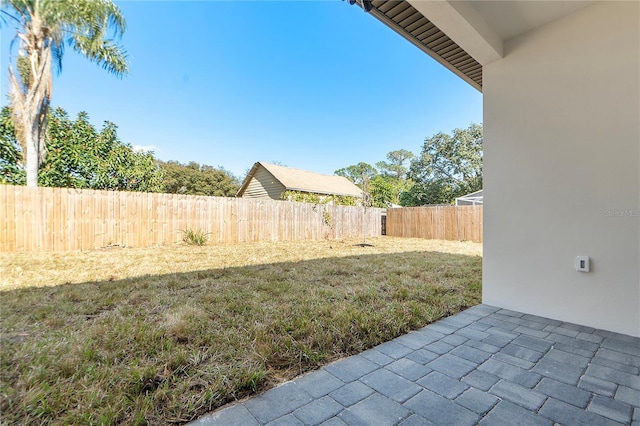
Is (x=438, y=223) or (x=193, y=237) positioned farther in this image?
(x=438, y=223)

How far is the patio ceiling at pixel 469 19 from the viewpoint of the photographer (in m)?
2.10

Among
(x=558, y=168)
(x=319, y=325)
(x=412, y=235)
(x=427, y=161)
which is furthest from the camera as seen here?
(x=427, y=161)

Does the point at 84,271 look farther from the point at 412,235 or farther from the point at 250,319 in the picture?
the point at 412,235

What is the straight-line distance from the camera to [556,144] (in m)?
2.35

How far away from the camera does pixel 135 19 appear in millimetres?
3662

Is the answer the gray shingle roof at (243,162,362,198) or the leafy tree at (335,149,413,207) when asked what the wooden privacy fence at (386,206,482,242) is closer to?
the gray shingle roof at (243,162,362,198)

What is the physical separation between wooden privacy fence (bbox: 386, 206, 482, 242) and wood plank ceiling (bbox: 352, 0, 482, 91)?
7260 millimetres

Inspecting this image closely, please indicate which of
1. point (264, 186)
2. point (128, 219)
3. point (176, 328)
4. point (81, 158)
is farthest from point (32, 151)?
point (264, 186)

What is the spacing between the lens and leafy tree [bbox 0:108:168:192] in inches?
251

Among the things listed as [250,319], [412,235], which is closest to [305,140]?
[412,235]

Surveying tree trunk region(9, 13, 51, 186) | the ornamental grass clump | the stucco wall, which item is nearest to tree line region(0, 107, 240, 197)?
tree trunk region(9, 13, 51, 186)

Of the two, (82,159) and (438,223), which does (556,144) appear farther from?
(82,159)

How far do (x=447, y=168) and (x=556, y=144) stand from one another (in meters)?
19.8

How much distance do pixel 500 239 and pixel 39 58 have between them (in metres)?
4.94
